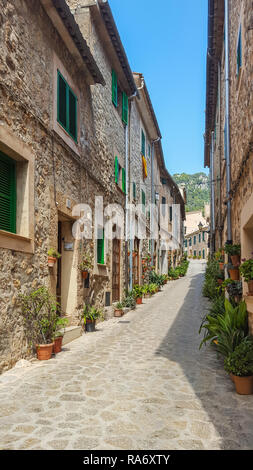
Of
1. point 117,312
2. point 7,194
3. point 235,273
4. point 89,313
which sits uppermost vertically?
point 7,194

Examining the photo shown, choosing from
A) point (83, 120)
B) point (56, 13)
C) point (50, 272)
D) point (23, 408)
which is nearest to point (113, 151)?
point (83, 120)

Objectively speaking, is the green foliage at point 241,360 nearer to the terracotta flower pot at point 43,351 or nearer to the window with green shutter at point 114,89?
the terracotta flower pot at point 43,351

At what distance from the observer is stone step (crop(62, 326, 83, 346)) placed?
22.8 feet

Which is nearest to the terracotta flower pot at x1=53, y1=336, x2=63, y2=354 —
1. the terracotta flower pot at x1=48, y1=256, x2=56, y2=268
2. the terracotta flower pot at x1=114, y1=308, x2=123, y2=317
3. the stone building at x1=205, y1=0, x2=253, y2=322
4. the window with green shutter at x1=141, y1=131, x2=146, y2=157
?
the terracotta flower pot at x1=48, y1=256, x2=56, y2=268

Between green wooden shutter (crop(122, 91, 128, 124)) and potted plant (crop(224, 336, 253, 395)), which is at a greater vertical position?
green wooden shutter (crop(122, 91, 128, 124))

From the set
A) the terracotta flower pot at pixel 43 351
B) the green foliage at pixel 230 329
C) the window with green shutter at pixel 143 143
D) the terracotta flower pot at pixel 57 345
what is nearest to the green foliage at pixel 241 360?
the green foliage at pixel 230 329

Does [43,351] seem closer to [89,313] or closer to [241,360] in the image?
[89,313]

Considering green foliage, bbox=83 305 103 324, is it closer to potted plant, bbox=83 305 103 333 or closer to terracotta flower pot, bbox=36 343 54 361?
potted plant, bbox=83 305 103 333

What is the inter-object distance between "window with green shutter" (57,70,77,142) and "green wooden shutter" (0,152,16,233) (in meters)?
1.98

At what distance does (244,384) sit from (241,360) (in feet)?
0.97

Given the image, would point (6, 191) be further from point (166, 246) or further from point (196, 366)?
point (166, 246)

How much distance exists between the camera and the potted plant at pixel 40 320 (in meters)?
5.44

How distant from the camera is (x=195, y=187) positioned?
115250mm

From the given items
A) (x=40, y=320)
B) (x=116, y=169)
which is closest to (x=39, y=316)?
(x=40, y=320)
